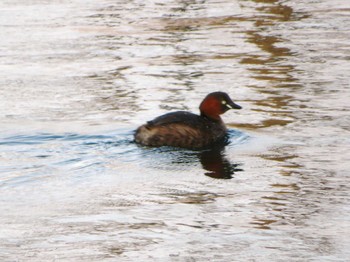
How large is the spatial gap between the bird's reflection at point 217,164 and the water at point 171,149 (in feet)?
0.11

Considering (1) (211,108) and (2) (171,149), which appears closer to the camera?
(2) (171,149)

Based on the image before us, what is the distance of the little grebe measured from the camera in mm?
13094

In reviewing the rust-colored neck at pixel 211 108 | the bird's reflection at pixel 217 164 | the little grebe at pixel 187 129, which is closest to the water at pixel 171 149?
the bird's reflection at pixel 217 164

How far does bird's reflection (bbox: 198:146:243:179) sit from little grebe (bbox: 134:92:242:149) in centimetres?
20

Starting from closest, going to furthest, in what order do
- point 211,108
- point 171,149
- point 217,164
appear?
1. point 217,164
2. point 171,149
3. point 211,108

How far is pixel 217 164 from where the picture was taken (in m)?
12.3

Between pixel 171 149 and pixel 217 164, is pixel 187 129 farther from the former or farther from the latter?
pixel 217 164

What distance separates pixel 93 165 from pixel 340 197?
300cm

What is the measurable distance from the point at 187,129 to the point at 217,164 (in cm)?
105

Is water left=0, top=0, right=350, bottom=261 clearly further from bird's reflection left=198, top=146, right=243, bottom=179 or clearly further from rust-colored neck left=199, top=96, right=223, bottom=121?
rust-colored neck left=199, top=96, right=223, bottom=121

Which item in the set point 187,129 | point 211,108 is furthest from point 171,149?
point 211,108

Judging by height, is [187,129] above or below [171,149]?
above

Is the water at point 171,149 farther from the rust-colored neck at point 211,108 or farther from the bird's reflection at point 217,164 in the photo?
the rust-colored neck at point 211,108

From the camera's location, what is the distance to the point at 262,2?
2772 centimetres
